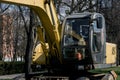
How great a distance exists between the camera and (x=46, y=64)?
16.8 m

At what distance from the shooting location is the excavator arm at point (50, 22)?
48.3 ft

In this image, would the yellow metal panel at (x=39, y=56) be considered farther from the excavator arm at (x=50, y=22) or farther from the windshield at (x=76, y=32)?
the windshield at (x=76, y=32)

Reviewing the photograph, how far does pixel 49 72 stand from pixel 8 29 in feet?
164

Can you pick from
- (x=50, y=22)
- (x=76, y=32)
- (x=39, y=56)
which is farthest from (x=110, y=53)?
(x=50, y=22)

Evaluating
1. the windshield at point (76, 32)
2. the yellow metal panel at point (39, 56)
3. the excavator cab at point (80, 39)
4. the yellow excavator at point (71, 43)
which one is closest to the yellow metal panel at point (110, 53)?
the yellow excavator at point (71, 43)

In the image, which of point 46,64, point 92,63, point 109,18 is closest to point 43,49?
point 46,64

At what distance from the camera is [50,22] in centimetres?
1545

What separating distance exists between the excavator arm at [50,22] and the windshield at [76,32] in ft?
1.50

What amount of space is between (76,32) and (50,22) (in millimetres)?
1266

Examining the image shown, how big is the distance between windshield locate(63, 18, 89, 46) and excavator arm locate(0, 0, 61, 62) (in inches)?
18.0

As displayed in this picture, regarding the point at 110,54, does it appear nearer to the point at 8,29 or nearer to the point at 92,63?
the point at 92,63

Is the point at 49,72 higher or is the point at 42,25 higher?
the point at 42,25

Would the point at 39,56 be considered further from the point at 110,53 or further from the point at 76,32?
the point at 110,53

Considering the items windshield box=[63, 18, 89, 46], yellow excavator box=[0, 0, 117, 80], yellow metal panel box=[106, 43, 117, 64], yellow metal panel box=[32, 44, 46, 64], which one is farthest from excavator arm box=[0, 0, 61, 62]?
yellow metal panel box=[106, 43, 117, 64]
